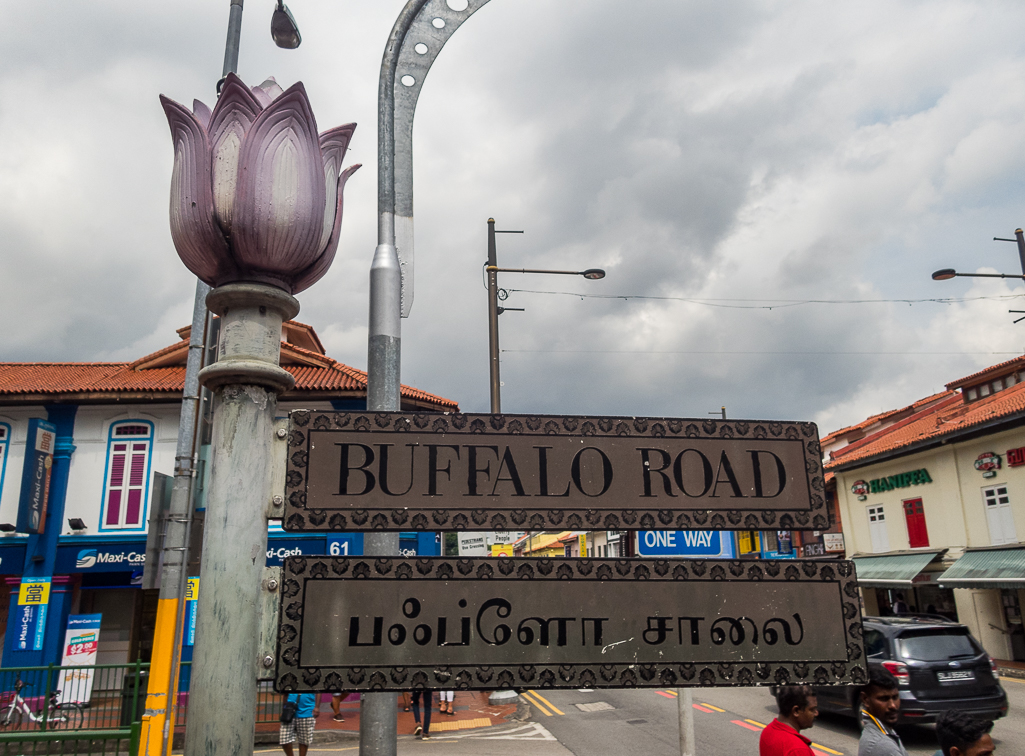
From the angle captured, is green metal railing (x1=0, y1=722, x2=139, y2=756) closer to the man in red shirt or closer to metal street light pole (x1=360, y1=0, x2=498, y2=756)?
metal street light pole (x1=360, y1=0, x2=498, y2=756)

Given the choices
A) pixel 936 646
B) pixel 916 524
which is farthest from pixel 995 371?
pixel 936 646

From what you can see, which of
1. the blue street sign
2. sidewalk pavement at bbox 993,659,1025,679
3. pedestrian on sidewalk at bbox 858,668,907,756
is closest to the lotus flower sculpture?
the blue street sign

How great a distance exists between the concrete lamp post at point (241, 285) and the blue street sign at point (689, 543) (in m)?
3.26

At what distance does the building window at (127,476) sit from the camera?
17250 millimetres

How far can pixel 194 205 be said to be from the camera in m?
1.84

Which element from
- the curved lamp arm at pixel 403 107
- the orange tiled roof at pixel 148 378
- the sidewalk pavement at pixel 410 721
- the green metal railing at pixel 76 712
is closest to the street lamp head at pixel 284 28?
the curved lamp arm at pixel 403 107

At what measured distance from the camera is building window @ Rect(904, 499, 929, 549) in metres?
23.7

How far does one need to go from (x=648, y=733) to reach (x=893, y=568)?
638 inches

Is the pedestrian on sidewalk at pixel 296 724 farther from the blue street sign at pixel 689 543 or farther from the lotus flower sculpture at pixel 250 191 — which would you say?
the lotus flower sculpture at pixel 250 191

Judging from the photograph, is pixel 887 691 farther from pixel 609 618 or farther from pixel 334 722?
pixel 334 722

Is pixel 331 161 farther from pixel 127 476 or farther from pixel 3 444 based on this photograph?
pixel 3 444

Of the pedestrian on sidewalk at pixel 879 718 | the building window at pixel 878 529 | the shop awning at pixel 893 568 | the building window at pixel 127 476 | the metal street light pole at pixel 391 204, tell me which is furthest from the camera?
the building window at pixel 878 529

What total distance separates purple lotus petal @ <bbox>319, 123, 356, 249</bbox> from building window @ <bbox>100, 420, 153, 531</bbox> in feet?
57.7

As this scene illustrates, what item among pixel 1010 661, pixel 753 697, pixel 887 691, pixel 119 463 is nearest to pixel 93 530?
pixel 119 463
